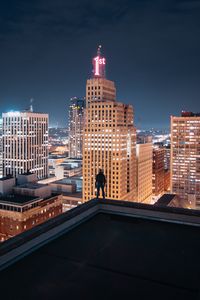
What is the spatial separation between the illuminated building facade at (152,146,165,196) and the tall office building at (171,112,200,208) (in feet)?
67.8

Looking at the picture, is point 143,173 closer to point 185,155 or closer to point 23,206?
point 185,155

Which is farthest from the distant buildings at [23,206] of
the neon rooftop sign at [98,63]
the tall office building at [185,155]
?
the tall office building at [185,155]

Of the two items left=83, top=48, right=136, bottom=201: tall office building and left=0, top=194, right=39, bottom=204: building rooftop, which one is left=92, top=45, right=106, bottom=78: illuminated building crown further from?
left=0, top=194, right=39, bottom=204: building rooftop

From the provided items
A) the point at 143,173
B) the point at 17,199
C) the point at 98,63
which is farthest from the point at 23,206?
the point at 143,173

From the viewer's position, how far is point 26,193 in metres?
72.5

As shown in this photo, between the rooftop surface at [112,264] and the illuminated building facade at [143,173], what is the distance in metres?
96.1

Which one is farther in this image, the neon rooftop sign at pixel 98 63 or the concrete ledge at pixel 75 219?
the neon rooftop sign at pixel 98 63

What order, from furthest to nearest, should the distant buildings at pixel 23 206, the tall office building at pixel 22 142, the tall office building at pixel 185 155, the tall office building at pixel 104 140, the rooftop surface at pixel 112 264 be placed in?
the tall office building at pixel 22 142, the tall office building at pixel 185 155, the tall office building at pixel 104 140, the distant buildings at pixel 23 206, the rooftop surface at pixel 112 264

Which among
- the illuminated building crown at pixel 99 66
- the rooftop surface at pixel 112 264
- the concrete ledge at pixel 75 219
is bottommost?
A: the rooftop surface at pixel 112 264

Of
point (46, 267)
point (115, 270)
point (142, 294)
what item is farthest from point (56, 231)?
point (142, 294)

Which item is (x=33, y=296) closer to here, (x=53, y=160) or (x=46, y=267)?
(x=46, y=267)

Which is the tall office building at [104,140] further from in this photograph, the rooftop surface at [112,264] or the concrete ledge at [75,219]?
the rooftop surface at [112,264]

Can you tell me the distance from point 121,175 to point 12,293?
8489 centimetres

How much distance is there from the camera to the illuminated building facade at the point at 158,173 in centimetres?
13620
